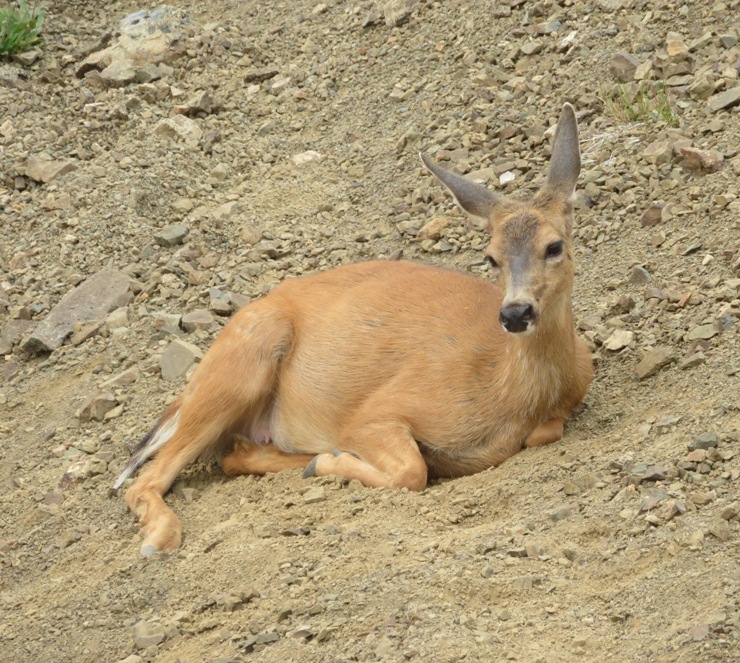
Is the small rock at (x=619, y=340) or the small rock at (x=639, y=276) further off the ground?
the small rock at (x=639, y=276)

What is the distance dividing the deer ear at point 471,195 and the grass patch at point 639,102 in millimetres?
2641

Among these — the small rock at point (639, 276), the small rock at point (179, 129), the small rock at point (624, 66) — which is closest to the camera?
the small rock at point (639, 276)

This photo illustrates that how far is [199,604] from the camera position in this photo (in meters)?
6.35

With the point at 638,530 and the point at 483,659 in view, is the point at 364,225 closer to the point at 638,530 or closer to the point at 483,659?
the point at 638,530

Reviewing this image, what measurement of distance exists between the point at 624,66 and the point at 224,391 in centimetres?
447

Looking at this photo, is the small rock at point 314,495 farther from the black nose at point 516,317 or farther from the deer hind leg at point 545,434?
the black nose at point 516,317

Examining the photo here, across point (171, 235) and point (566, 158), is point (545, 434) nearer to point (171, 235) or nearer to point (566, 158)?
point (566, 158)

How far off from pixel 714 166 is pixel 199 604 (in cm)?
479

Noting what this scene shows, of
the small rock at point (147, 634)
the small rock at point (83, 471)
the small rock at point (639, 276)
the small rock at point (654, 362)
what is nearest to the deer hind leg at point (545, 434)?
the small rock at point (654, 362)

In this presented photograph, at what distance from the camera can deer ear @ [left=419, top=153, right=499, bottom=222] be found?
7.64 metres

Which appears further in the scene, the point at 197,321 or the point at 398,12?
the point at 398,12

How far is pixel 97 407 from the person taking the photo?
342 inches

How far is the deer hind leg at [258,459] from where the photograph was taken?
316 inches

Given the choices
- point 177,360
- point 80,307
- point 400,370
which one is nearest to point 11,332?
point 80,307
